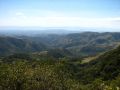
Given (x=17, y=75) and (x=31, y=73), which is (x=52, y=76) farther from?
(x=17, y=75)

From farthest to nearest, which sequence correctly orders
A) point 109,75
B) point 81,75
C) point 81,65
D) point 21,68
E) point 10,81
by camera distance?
point 81,65 → point 81,75 → point 109,75 → point 21,68 → point 10,81

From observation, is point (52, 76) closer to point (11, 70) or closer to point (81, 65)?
point (11, 70)

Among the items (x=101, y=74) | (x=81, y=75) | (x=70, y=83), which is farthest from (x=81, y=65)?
(x=70, y=83)

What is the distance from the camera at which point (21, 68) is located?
49094 millimetres

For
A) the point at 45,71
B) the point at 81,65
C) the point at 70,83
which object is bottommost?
the point at 81,65

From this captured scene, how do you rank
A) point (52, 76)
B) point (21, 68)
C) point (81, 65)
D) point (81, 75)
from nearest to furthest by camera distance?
point (21, 68), point (52, 76), point (81, 75), point (81, 65)

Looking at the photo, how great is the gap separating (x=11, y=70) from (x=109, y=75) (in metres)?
91.3

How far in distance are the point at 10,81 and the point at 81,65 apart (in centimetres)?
15326

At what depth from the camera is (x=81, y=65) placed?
7707 inches

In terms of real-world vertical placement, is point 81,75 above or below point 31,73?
below

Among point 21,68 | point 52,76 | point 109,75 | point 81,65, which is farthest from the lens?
point 81,65

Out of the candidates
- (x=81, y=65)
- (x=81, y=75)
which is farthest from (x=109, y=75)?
(x=81, y=65)

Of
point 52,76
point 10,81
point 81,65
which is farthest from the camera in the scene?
point 81,65

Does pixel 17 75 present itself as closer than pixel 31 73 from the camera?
Yes
